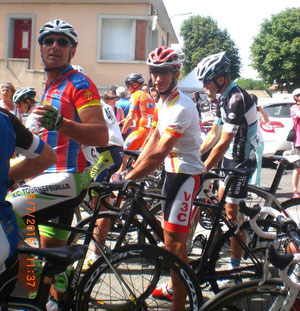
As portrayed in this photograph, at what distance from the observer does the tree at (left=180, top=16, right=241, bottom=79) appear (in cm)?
5666

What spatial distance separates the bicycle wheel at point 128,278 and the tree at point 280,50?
145 ft

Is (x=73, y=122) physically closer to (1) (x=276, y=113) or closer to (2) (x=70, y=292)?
(2) (x=70, y=292)

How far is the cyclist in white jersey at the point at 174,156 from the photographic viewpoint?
315 centimetres

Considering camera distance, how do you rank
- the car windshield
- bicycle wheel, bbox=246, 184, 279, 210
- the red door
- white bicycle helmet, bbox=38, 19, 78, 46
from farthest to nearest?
the red door, the car windshield, bicycle wheel, bbox=246, 184, 279, 210, white bicycle helmet, bbox=38, 19, 78, 46

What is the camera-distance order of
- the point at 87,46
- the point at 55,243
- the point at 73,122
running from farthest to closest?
the point at 87,46 → the point at 55,243 → the point at 73,122

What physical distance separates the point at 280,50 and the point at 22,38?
3273cm

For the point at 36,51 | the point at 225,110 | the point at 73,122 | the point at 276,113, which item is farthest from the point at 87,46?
the point at 73,122

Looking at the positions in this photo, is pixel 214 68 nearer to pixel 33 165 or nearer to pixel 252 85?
pixel 33 165

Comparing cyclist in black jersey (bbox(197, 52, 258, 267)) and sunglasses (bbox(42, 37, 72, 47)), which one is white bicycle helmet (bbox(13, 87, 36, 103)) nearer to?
cyclist in black jersey (bbox(197, 52, 258, 267))

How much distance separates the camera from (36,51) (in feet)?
65.6

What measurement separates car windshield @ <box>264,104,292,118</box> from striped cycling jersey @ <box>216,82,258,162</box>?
325 inches

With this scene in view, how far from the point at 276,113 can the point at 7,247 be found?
1104 cm

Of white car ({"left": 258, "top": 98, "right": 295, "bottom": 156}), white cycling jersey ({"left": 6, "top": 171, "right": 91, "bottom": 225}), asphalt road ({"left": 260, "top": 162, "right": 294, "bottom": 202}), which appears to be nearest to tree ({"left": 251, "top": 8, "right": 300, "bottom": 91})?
white car ({"left": 258, "top": 98, "right": 295, "bottom": 156})

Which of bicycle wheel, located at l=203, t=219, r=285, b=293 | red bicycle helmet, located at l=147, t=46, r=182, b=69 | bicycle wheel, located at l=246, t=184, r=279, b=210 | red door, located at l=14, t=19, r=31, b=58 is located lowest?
bicycle wheel, located at l=203, t=219, r=285, b=293
